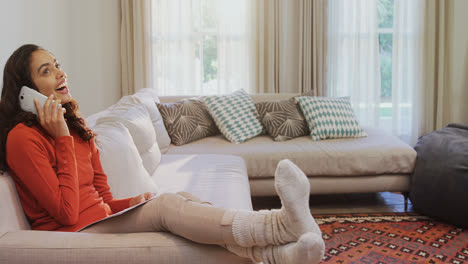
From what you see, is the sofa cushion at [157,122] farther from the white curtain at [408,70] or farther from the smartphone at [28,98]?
the white curtain at [408,70]

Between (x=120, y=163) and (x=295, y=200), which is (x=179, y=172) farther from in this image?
(x=295, y=200)

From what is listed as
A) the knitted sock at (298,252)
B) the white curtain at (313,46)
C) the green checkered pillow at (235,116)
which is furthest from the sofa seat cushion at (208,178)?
the white curtain at (313,46)

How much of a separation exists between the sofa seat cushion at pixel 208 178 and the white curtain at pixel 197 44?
192 cm

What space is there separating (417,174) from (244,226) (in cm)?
213

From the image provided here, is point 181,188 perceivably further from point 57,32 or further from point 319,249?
point 57,32

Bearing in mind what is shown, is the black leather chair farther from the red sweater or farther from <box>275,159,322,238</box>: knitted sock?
the red sweater

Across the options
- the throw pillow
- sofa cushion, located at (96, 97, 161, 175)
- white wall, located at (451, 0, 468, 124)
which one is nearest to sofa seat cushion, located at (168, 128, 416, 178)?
sofa cushion, located at (96, 97, 161, 175)

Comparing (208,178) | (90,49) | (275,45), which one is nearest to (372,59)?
(275,45)

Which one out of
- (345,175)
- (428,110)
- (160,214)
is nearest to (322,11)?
(428,110)

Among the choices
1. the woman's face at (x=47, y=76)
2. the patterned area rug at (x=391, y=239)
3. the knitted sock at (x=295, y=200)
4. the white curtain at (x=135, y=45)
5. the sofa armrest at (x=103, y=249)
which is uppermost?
the white curtain at (x=135, y=45)

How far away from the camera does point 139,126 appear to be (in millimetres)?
2520

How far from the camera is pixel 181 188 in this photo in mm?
2402

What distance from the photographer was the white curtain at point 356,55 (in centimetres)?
493

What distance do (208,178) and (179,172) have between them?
20 cm
